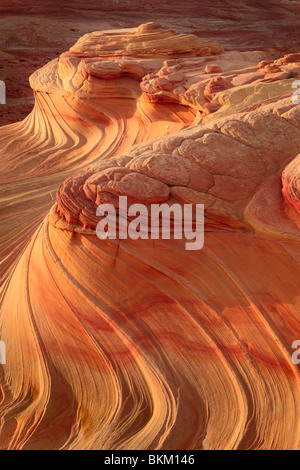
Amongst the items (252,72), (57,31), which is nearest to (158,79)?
(252,72)

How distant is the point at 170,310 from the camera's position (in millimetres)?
3945

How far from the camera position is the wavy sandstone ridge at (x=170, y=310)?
3.66m

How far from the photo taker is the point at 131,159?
13.8ft

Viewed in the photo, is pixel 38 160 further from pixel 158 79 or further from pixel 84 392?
pixel 84 392

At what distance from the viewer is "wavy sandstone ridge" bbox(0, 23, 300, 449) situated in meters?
3.66

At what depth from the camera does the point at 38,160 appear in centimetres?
777

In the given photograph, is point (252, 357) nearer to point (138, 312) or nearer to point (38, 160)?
point (138, 312)

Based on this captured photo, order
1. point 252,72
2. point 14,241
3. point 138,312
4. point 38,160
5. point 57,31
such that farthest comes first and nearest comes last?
1. point 57,31
2. point 38,160
3. point 252,72
4. point 14,241
5. point 138,312

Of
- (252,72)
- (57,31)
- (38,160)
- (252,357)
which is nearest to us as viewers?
(252,357)

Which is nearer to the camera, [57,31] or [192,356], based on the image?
[192,356]

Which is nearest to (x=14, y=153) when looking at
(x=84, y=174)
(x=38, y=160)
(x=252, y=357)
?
(x=38, y=160)

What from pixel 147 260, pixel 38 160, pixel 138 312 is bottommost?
pixel 138 312

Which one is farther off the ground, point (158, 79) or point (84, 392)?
point (158, 79)

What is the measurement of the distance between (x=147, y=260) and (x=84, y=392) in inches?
40.2
